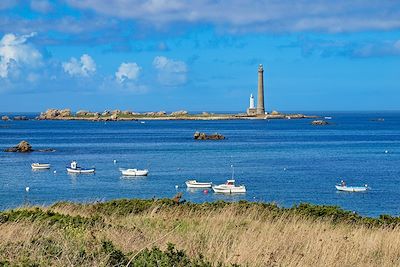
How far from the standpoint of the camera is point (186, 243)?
10594mm

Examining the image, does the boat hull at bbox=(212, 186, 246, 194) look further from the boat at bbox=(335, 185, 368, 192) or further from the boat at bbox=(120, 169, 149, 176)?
the boat at bbox=(120, 169, 149, 176)

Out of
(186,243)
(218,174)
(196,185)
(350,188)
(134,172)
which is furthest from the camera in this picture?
(218,174)

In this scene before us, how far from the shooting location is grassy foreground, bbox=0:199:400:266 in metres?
8.47

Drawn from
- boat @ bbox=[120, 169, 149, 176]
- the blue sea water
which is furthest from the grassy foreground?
boat @ bbox=[120, 169, 149, 176]

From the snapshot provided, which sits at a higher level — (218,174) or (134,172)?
(134,172)

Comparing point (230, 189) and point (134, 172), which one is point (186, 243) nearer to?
point (230, 189)

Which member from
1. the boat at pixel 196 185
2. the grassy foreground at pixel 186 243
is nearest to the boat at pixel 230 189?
the boat at pixel 196 185

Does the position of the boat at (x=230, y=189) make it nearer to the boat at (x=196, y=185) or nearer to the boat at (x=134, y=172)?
the boat at (x=196, y=185)

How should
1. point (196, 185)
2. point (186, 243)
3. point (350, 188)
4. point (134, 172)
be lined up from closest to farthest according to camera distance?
point (186, 243)
point (350, 188)
point (196, 185)
point (134, 172)

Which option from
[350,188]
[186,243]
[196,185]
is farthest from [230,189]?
[186,243]

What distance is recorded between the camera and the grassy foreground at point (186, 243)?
8.47 m

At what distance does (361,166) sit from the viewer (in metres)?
76.6

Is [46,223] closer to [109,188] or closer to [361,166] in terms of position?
[109,188]

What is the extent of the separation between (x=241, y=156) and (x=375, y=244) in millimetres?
79215
